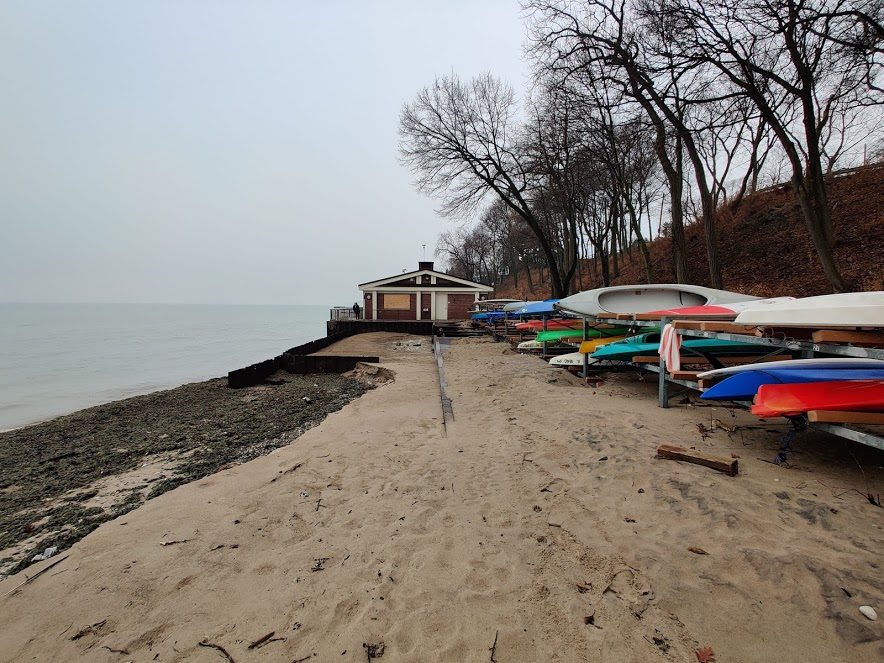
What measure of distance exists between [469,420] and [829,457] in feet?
13.1

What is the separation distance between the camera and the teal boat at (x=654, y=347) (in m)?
6.71

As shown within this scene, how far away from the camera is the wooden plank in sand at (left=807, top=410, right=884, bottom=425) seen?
319 cm

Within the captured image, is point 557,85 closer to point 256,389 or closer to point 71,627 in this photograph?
point 256,389

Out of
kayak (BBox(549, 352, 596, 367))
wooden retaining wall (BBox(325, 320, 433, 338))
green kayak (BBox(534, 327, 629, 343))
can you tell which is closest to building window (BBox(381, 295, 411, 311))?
wooden retaining wall (BBox(325, 320, 433, 338))

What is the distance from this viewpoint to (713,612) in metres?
2.07

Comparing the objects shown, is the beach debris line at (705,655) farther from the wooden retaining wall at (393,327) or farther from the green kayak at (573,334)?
the wooden retaining wall at (393,327)

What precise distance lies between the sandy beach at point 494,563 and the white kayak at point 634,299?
5.13m

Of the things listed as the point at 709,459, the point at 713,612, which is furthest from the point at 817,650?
the point at 709,459

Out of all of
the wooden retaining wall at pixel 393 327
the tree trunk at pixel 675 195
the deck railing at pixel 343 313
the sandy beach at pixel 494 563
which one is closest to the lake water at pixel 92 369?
the wooden retaining wall at pixel 393 327

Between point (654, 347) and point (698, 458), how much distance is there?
351 centimetres

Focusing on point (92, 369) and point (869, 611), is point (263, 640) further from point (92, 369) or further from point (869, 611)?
point (92, 369)

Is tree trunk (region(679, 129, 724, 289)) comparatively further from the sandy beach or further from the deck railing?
the deck railing

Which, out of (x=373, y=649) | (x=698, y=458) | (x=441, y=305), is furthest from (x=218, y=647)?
(x=441, y=305)

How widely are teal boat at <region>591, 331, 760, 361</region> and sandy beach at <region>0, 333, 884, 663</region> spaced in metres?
2.30
